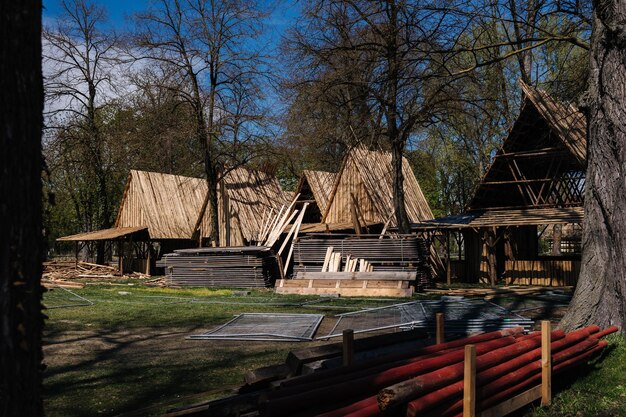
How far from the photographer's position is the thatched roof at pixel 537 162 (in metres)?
23.0

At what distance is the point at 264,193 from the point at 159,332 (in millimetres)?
23971

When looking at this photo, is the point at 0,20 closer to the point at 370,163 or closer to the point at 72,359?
the point at 72,359

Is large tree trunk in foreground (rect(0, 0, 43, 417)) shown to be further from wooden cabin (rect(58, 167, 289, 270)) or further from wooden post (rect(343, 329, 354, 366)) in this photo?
wooden cabin (rect(58, 167, 289, 270))

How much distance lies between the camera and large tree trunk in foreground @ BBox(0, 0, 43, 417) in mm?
2938

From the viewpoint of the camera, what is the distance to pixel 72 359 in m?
10.1

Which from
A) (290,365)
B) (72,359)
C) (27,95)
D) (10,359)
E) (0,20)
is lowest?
(72,359)

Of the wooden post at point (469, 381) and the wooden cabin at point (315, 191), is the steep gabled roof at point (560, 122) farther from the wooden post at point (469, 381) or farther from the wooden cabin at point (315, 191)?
the wooden post at point (469, 381)

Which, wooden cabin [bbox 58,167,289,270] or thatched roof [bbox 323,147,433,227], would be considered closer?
thatched roof [bbox 323,147,433,227]

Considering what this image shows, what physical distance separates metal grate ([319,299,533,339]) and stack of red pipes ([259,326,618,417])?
12.2ft

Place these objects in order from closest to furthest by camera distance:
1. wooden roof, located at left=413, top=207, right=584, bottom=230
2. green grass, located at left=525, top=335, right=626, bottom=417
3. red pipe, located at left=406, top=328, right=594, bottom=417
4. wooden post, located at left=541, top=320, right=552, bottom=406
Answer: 1. red pipe, located at left=406, top=328, right=594, bottom=417
2. green grass, located at left=525, top=335, right=626, bottom=417
3. wooden post, located at left=541, top=320, right=552, bottom=406
4. wooden roof, located at left=413, top=207, right=584, bottom=230

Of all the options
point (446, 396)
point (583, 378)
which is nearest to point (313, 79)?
point (583, 378)

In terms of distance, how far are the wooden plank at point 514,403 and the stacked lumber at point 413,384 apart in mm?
11

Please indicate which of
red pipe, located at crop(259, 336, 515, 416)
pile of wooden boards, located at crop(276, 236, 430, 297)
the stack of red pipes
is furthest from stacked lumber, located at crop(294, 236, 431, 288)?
red pipe, located at crop(259, 336, 515, 416)

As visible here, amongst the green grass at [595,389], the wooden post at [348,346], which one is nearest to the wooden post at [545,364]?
the green grass at [595,389]
